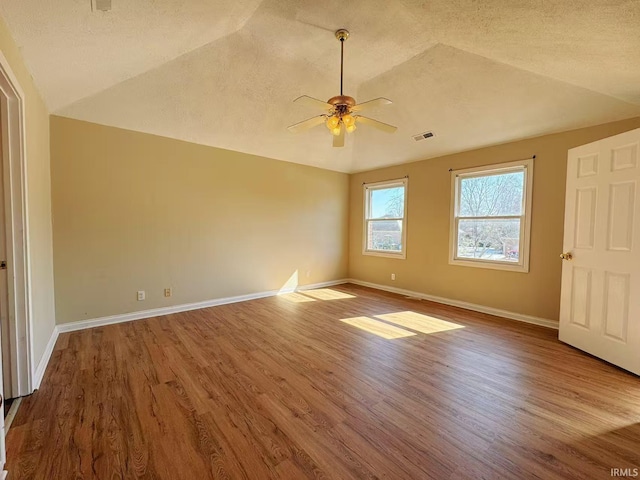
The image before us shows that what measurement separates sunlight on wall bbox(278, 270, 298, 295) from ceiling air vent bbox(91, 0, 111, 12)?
422cm

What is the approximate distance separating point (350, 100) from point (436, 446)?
8.29ft

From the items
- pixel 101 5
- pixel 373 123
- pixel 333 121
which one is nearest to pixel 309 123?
pixel 333 121

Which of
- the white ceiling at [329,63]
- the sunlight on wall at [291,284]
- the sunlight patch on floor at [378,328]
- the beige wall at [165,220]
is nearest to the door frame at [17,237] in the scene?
the white ceiling at [329,63]

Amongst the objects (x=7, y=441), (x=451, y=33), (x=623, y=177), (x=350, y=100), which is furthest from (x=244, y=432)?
(x=623, y=177)

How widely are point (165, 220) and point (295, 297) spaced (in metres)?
2.37

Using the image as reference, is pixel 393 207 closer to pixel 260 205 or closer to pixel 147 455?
pixel 260 205

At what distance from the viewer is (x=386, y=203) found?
569cm

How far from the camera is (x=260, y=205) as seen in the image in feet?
16.1

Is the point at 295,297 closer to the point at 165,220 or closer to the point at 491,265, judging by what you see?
the point at 165,220

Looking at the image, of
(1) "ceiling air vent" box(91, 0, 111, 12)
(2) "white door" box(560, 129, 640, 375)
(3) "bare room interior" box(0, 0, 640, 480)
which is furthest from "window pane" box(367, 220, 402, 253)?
(1) "ceiling air vent" box(91, 0, 111, 12)

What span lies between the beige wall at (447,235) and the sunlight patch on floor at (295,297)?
63.7 inches

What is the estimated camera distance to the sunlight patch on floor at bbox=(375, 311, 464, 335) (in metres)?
3.52

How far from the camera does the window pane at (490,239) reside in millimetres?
4000

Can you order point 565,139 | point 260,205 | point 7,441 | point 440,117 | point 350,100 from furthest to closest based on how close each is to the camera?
point 260,205 → point 440,117 → point 565,139 → point 350,100 → point 7,441
